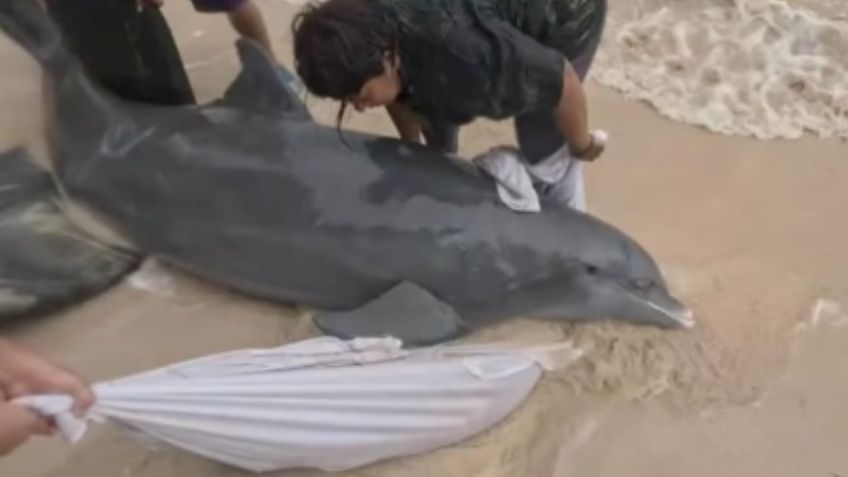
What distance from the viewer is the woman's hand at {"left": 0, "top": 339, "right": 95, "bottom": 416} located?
1.93 metres

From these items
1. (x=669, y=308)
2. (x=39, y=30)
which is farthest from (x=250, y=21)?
(x=669, y=308)

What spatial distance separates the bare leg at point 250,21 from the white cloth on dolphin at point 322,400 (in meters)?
1.23

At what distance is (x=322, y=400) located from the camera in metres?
2.30

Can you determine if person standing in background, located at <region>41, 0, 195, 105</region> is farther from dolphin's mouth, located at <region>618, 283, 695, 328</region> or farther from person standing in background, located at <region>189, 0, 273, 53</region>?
dolphin's mouth, located at <region>618, 283, 695, 328</region>

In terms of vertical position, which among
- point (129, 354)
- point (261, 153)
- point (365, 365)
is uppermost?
point (261, 153)

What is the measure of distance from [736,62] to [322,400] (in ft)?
5.48

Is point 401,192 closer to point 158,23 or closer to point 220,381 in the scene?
point 220,381

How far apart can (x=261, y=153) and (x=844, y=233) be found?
4.18 feet

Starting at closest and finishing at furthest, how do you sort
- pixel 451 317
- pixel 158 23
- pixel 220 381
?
pixel 220 381
pixel 451 317
pixel 158 23

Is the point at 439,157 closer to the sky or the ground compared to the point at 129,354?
closer to the sky

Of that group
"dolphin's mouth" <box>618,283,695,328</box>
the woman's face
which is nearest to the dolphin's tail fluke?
the woman's face

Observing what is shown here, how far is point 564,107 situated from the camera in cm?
255

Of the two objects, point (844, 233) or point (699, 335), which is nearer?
point (699, 335)

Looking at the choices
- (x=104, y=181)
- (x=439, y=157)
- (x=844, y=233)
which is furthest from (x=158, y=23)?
(x=844, y=233)
